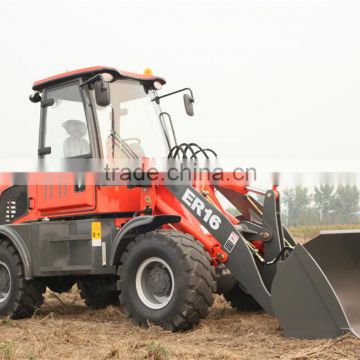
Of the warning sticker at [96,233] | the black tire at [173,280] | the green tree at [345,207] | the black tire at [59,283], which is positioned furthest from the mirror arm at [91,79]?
the green tree at [345,207]

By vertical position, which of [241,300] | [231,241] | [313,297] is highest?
[231,241]

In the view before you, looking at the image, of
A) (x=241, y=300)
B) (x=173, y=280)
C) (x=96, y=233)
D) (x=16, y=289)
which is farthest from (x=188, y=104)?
(x=16, y=289)

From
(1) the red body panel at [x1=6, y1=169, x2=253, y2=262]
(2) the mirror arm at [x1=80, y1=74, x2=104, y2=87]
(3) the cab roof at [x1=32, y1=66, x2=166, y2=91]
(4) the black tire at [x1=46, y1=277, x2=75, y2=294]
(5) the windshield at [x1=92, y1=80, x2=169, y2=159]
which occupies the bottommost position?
(4) the black tire at [x1=46, y1=277, x2=75, y2=294]

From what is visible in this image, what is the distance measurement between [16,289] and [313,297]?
4017 mm

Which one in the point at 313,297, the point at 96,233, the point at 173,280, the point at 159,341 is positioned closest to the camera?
the point at 313,297

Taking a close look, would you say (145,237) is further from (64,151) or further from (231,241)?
(64,151)

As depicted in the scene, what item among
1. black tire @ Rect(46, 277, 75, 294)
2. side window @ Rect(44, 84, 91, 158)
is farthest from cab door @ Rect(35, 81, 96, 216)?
black tire @ Rect(46, 277, 75, 294)

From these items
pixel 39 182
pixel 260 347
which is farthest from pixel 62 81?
pixel 260 347

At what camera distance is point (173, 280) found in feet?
21.6

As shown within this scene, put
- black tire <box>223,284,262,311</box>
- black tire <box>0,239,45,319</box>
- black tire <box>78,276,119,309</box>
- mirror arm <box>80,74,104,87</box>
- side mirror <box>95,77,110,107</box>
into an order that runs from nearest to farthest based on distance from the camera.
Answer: side mirror <box>95,77,110,107</box>
mirror arm <box>80,74,104,87</box>
black tire <box>223,284,262,311</box>
black tire <box>0,239,45,319</box>
black tire <box>78,276,119,309</box>

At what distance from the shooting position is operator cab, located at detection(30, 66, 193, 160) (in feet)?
25.3

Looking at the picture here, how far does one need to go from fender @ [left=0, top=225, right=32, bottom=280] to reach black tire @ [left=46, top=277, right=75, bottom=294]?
48 centimetres

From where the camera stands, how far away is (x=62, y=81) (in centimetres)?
823

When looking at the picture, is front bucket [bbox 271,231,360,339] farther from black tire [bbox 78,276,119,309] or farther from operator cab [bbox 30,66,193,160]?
black tire [bbox 78,276,119,309]
